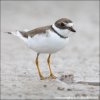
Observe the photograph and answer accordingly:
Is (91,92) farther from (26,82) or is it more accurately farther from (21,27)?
(21,27)

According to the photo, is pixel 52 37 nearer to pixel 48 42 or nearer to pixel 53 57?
pixel 48 42

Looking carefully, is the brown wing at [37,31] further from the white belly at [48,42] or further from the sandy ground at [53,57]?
the sandy ground at [53,57]

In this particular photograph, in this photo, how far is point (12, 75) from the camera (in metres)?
8.67

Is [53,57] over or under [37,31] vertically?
under

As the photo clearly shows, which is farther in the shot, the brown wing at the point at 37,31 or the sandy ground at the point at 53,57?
the brown wing at the point at 37,31

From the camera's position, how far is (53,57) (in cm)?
1171

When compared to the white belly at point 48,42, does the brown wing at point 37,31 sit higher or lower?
higher

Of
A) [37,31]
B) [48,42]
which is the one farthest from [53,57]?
[48,42]

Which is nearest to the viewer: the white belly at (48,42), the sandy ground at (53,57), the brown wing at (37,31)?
the sandy ground at (53,57)

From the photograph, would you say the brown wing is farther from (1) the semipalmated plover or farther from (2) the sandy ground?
(2) the sandy ground

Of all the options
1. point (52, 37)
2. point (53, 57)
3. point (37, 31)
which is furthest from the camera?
point (53, 57)

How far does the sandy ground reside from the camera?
7.40 meters

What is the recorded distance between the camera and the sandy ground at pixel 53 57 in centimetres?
740

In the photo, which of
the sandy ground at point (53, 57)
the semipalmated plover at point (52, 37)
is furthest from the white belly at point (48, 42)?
the sandy ground at point (53, 57)
